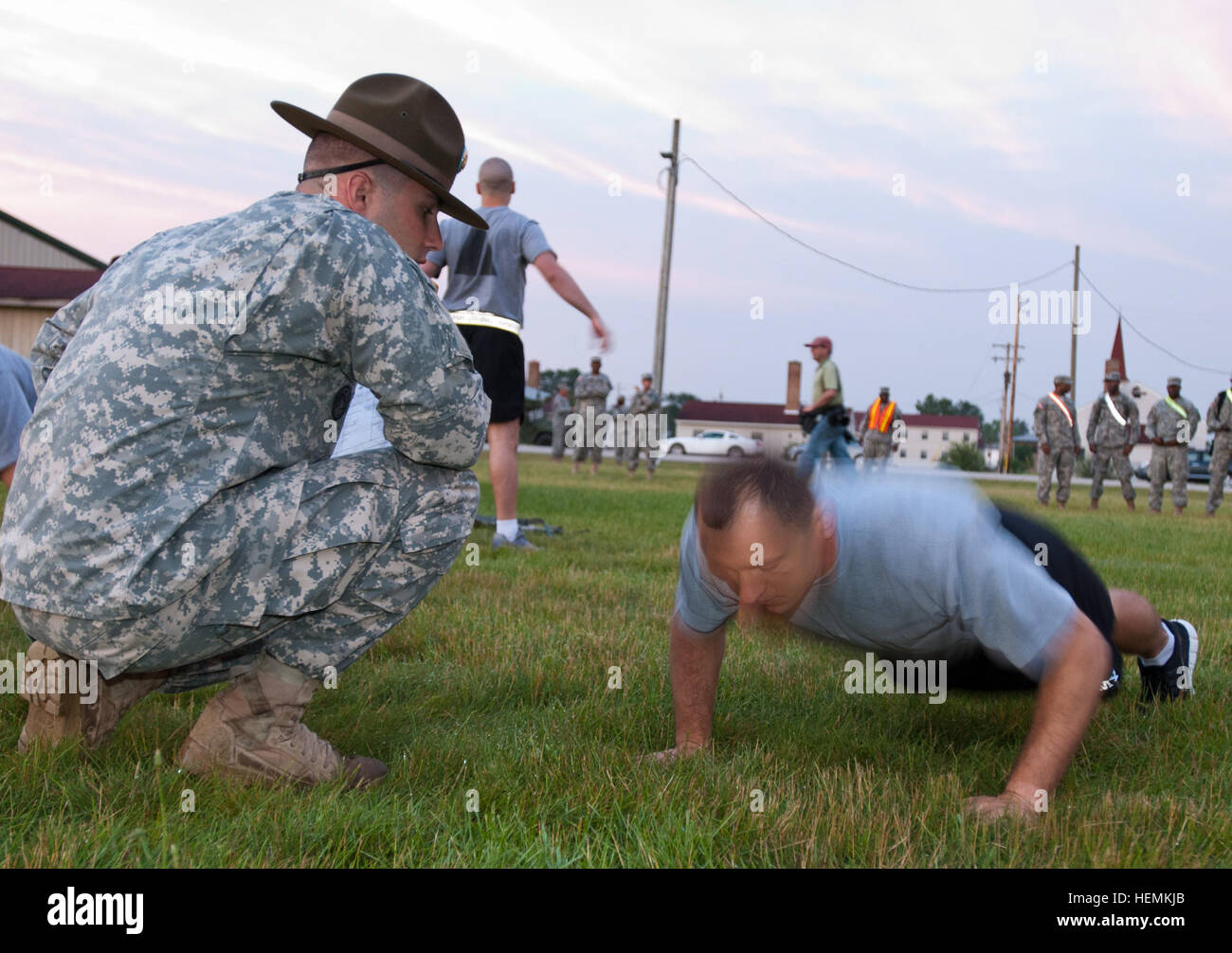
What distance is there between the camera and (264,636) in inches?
100

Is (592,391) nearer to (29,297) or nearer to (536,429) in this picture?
(29,297)

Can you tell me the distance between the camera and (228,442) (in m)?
2.28

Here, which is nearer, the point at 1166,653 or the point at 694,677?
the point at 694,677

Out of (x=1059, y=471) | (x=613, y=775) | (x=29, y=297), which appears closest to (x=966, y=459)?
(x=1059, y=471)

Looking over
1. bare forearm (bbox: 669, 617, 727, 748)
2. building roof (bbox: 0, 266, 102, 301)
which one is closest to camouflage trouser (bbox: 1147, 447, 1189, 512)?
bare forearm (bbox: 669, 617, 727, 748)

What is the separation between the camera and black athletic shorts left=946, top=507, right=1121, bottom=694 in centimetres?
276

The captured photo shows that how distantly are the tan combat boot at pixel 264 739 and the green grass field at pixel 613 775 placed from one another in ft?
0.22

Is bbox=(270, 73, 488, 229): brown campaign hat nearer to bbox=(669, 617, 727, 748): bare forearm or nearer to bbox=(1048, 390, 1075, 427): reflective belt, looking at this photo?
bbox=(669, 617, 727, 748): bare forearm

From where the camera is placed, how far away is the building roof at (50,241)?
38.6 metres

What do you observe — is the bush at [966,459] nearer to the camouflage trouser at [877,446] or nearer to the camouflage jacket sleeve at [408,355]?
the camouflage trouser at [877,446]

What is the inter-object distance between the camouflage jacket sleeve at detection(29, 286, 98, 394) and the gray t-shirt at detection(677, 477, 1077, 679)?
1.60 metres

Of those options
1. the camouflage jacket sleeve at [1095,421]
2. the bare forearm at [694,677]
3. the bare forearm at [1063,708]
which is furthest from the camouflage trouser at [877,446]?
the bare forearm at [1063,708]

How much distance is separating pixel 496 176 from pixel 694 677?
4.56 metres
